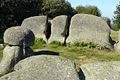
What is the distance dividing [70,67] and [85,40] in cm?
1242

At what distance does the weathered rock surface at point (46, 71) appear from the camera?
9.08 meters

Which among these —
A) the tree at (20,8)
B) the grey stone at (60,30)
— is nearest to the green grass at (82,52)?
the grey stone at (60,30)

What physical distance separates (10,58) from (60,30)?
8.81 meters

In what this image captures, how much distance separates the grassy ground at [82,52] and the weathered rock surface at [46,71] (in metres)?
6.32

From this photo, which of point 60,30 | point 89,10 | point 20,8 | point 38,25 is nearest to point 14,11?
point 20,8

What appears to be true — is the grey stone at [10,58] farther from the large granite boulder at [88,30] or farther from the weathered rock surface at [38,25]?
the weathered rock surface at [38,25]

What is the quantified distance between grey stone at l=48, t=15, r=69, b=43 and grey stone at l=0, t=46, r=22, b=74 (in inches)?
321

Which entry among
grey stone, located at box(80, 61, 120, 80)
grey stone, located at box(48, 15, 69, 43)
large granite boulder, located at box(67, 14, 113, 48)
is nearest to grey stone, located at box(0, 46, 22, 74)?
grey stone, located at box(80, 61, 120, 80)

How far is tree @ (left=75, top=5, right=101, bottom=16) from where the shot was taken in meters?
55.9

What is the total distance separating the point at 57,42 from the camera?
22297 mm

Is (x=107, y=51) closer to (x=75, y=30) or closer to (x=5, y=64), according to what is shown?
(x=75, y=30)

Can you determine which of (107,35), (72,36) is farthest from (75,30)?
(107,35)

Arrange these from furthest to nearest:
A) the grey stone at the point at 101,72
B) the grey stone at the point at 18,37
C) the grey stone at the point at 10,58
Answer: the grey stone at the point at 18,37, the grey stone at the point at 10,58, the grey stone at the point at 101,72

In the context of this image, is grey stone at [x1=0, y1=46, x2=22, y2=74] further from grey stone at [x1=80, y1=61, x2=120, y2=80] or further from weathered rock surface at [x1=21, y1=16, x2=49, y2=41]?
weathered rock surface at [x1=21, y1=16, x2=49, y2=41]
